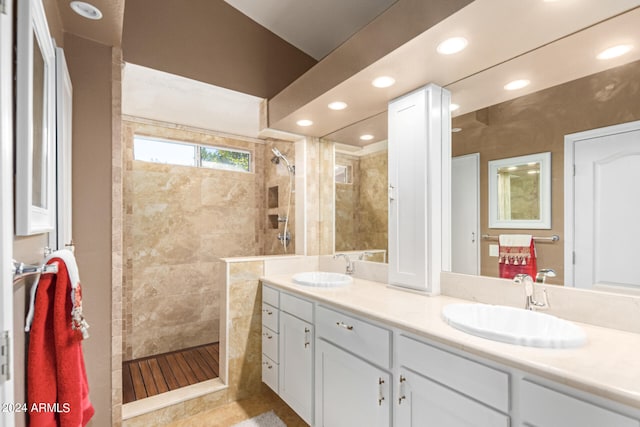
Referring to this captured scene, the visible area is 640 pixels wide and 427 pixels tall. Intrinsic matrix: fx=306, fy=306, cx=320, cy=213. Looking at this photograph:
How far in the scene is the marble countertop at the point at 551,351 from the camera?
2.71 ft

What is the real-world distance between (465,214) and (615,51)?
957 millimetres

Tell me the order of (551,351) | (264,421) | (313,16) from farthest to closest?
(313,16) < (264,421) < (551,351)

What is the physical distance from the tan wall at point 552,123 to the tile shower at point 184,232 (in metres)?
1.83

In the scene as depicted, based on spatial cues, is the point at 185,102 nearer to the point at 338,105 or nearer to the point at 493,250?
the point at 338,105

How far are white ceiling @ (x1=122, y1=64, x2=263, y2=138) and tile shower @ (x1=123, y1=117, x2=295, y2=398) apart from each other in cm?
31

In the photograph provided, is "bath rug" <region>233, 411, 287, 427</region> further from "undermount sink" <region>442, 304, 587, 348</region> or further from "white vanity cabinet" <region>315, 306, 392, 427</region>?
"undermount sink" <region>442, 304, 587, 348</region>

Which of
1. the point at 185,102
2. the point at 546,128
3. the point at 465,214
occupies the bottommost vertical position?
the point at 465,214

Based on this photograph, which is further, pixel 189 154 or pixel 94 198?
pixel 189 154

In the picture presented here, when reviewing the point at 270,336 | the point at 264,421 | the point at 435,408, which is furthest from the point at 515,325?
the point at 264,421

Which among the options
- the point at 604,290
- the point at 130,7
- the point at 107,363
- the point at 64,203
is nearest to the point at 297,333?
the point at 107,363

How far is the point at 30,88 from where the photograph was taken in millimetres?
852

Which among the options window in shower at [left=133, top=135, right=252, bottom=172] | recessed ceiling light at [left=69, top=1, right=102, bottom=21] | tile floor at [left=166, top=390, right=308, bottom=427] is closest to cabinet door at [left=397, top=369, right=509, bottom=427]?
tile floor at [left=166, top=390, right=308, bottom=427]

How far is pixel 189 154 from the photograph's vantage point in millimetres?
3277

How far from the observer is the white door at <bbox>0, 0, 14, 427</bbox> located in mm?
651
